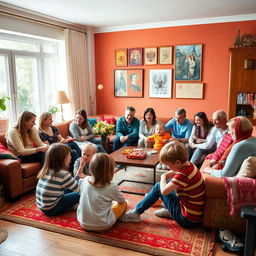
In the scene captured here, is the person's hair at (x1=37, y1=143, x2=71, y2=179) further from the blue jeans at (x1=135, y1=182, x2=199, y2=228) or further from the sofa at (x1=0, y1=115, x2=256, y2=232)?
the blue jeans at (x1=135, y1=182, x2=199, y2=228)

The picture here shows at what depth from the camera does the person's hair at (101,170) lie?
7.89 feet

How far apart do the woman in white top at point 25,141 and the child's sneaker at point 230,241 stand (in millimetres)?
2500

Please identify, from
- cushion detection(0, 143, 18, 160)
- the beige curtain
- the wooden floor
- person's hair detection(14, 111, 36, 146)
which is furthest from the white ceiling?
the wooden floor

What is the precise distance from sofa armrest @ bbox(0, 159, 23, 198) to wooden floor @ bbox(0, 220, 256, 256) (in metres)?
0.69

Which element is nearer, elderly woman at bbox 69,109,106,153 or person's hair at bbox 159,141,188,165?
person's hair at bbox 159,141,188,165

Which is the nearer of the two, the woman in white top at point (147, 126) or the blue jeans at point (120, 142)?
the woman in white top at point (147, 126)

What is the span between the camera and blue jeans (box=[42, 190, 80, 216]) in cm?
283

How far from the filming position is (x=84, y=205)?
250 cm

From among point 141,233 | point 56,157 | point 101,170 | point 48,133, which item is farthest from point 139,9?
point 141,233

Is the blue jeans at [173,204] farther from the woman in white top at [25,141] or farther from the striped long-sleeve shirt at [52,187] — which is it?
the woman in white top at [25,141]

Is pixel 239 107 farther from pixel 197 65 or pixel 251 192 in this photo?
pixel 251 192

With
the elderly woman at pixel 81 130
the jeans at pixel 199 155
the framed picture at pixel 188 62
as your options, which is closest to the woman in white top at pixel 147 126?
the elderly woman at pixel 81 130

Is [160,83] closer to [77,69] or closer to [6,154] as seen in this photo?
[77,69]

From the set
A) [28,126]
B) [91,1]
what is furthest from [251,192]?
[91,1]
